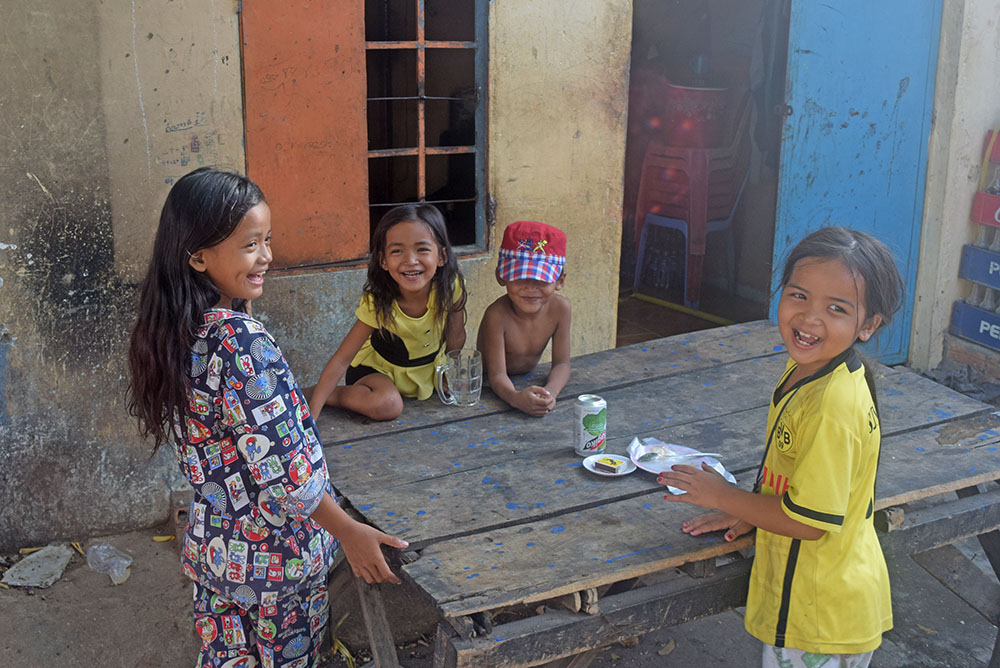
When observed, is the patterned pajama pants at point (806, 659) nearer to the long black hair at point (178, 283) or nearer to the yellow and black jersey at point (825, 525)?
the yellow and black jersey at point (825, 525)

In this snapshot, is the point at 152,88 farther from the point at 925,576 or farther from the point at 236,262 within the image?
the point at 925,576

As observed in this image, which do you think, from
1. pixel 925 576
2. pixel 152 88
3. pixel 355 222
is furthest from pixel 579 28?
pixel 925 576

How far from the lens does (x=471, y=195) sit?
14.9 ft

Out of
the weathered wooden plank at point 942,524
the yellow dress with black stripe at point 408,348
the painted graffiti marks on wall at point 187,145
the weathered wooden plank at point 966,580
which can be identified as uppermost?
the painted graffiti marks on wall at point 187,145

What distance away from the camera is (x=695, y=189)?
6.59 meters

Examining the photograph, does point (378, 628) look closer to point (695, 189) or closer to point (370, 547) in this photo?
point (370, 547)

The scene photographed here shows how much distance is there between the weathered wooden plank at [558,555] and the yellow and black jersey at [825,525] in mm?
154

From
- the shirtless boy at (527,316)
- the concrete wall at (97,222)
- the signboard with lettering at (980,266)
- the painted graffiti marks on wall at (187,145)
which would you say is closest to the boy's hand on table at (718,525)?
the shirtless boy at (527,316)

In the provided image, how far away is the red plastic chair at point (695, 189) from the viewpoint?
21.6ft

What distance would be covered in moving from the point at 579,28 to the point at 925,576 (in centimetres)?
260

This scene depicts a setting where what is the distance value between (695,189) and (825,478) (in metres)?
4.73

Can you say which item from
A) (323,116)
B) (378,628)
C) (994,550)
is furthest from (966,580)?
(323,116)

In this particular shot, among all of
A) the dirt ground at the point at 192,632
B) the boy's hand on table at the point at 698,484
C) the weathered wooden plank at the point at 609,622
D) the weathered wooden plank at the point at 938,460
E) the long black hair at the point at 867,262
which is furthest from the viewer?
the dirt ground at the point at 192,632

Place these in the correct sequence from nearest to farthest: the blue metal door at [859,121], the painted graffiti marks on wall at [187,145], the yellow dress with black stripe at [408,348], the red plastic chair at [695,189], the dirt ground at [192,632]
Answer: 1. the yellow dress with black stripe at [408,348]
2. the dirt ground at [192,632]
3. the painted graffiti marks on wall at [187,145]
4. the blue metal door at [859,121]
5. the red plastic chair at [695,189]
